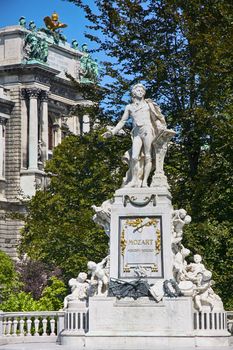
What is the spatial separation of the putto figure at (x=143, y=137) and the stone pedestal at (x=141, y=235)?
0.52 metres

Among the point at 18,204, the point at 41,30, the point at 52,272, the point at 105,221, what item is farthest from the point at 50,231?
the point at 41,30

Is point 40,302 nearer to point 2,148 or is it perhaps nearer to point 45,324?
point 45,324

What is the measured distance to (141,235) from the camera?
25.3m

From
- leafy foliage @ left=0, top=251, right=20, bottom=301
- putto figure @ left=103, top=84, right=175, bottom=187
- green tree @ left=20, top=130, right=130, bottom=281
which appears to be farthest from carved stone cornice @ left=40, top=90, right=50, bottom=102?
putto figure @ left=103, top=84, right=175, bottom=187

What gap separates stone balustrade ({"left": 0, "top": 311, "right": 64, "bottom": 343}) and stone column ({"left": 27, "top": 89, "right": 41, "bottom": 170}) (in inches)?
2474

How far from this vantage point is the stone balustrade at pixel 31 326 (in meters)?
27.4

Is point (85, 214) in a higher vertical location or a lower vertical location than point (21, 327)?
higher

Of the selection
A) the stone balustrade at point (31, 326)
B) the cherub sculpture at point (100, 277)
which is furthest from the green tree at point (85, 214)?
the cherub sculpture at point (100, 277)

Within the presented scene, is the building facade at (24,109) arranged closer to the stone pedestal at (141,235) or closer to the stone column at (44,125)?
the stone column at (44,125)

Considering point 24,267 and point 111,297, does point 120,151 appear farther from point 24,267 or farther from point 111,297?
point 24,267

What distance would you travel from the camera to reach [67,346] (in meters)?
25.1

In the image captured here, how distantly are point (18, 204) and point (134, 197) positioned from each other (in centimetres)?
6345

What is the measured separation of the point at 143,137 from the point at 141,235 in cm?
239

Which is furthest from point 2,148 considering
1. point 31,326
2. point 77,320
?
point 77,320
